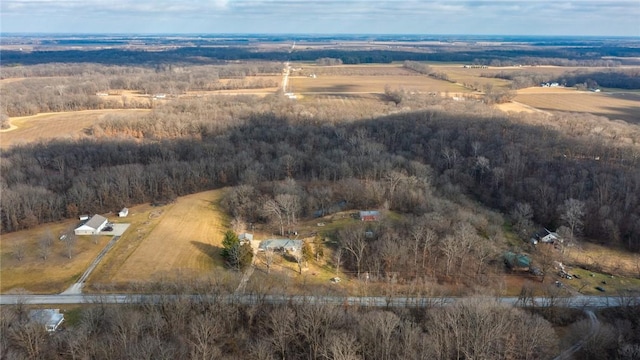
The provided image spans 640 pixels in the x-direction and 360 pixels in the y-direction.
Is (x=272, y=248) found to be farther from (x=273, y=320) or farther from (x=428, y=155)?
(x=428, y=155)

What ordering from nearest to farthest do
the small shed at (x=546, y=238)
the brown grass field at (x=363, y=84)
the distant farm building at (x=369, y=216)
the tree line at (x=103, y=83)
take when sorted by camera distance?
the small shed at (x=546, y=238)
the distant farm building at (x=369, y=216)
the tree line at (x=103, y=83)
the brown grass field at (x=363, y=84)

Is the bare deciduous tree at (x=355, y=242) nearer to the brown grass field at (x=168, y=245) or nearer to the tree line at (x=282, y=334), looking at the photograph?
the tree line at (x=282, y=334)

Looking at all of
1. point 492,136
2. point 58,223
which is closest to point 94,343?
point 58,223

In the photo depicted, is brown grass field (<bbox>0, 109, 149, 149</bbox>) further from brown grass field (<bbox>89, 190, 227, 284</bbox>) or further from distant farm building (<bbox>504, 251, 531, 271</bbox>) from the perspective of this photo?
distant farm building (<bbox>504, 251, 531, 271</bbox>)

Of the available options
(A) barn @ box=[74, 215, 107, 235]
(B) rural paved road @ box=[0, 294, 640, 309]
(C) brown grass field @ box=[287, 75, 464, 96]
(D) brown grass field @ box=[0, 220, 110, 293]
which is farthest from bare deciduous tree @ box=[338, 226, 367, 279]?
(C) brown grass field @ box=[287, 75, 464, 96]

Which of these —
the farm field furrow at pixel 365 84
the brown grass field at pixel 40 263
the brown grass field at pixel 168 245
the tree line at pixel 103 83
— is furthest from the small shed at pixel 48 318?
the farm field furrow at pixel 365 84
